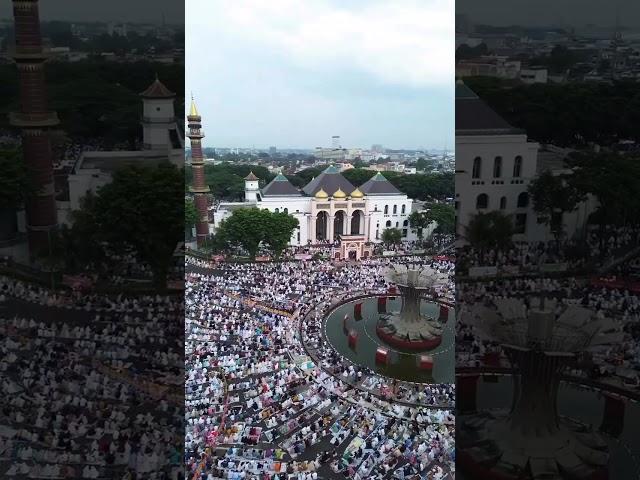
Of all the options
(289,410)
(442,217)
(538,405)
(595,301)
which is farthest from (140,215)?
(442,217)

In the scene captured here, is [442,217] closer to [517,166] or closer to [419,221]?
[419,221]

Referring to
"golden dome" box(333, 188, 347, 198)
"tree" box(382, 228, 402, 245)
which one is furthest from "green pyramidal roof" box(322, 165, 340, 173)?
"tree" box(382, 228, 402, 245)

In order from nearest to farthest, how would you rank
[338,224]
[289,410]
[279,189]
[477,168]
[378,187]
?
[477,168], [289,410], [279,189], [338,224], [378,187]

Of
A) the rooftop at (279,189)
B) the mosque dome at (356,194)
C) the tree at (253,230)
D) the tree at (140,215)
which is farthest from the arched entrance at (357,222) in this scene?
the tree at (140,215)

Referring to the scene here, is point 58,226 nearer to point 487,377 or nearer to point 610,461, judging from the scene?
point 487,377

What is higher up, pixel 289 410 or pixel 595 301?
pixel 595 301

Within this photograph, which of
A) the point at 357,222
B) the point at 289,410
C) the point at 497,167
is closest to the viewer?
the point at 497,167
